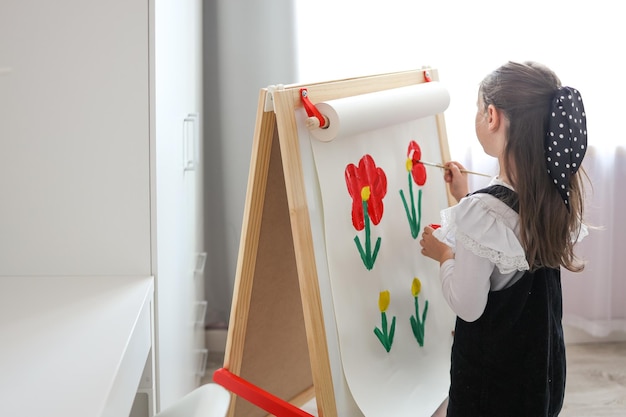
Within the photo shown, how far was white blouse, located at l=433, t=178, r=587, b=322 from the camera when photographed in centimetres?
144

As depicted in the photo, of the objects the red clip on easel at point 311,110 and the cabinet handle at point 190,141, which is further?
the cabinet handle at point 190,141

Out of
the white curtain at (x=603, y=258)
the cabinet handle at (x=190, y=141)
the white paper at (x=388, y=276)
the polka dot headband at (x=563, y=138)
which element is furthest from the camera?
the white curtain at (x=603, y=258)

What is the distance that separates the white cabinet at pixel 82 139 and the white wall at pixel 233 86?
859mm

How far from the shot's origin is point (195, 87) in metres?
2.39

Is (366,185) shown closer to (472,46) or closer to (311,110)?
(311,110)

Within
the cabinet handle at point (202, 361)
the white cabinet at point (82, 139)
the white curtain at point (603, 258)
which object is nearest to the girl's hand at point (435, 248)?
the white cabinet at point (82, 139)

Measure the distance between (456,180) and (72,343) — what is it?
1.07 m

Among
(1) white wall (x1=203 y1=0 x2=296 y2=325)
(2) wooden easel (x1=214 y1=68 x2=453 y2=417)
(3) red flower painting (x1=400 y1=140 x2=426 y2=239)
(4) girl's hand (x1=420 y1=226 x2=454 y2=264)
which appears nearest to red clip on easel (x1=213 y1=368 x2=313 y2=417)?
(2) wooden easel (x1=214 y1=68 x2=453 y2=417)

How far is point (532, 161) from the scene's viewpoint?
1.46 m

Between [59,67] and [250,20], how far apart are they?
41.9 inches

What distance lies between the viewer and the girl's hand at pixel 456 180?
190 centimetres

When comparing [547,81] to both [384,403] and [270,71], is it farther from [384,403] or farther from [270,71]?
[270,71]

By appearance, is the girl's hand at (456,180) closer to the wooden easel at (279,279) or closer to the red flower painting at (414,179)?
the red flower painting at (414,179)

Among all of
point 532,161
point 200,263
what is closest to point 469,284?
point 532,161
